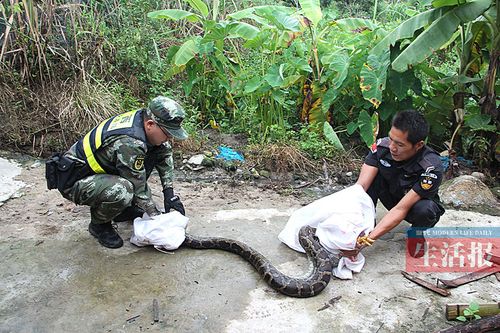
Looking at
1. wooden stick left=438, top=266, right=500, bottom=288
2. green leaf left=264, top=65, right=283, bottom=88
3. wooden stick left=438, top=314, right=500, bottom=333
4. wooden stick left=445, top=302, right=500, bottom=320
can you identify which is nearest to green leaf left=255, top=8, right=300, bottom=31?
green leaf left=264, top=65, right=283, bottom=88

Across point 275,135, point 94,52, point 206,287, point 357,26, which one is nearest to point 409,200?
point 206,287

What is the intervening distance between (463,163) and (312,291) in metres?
3.87

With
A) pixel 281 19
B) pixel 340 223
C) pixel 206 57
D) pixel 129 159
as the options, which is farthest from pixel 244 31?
pixel 340 223

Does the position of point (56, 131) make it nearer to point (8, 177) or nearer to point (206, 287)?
point (8, 177)

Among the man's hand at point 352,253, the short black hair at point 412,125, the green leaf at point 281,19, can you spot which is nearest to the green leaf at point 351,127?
the green leaf at point 281,19

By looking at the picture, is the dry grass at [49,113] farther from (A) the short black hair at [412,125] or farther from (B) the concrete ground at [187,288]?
(A) the short black hair at [412,125]

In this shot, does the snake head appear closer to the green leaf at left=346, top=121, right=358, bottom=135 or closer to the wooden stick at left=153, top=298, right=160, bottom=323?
the wooden stick at left=153, top=298, right=160, bottom=323

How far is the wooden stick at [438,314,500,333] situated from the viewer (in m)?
2.73

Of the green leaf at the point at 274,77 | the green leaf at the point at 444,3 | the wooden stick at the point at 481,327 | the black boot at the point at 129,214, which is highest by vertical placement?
the green leaf at the point at 444,3

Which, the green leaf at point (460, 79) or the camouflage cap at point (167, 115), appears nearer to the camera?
the camouflage cap at point (167, 115)

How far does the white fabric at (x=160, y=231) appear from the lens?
148 inches

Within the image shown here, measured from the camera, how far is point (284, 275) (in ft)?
11.2

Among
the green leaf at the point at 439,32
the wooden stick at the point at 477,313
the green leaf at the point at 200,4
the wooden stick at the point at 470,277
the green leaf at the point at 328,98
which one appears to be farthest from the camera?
the green leaf at the point at 200,4

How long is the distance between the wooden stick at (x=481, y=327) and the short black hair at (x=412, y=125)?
1390 mm
